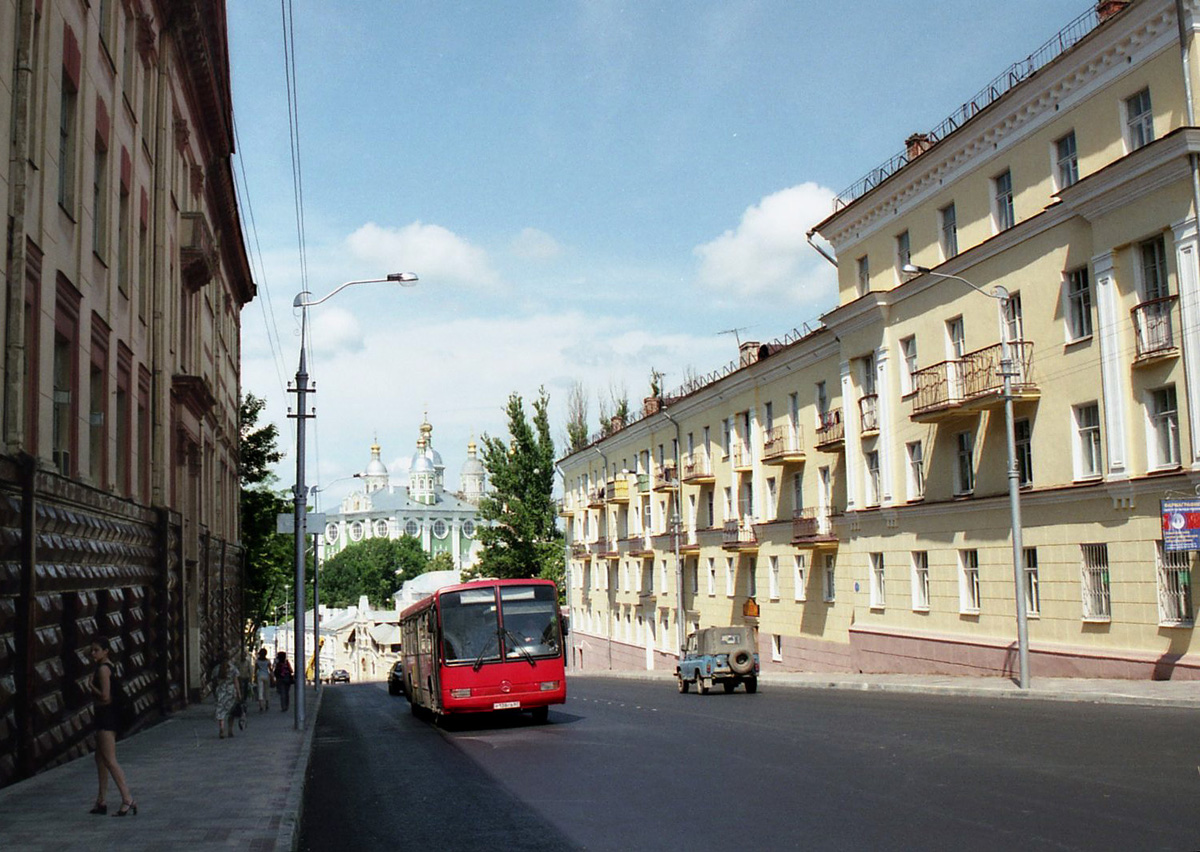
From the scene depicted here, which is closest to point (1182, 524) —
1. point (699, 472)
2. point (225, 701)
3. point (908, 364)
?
point (908, 364)

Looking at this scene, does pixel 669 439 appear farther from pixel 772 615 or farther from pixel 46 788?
pixel 46 788

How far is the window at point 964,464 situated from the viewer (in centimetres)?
3228

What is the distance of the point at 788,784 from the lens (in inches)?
486

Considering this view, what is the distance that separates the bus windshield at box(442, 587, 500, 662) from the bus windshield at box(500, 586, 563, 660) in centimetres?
22

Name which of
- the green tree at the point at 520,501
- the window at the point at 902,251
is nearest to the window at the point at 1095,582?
the window at the point at 902,251

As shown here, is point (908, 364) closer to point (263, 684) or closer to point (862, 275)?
point (862, 275)

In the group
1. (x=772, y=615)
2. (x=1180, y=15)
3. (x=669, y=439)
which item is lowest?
(x=772, y=615)

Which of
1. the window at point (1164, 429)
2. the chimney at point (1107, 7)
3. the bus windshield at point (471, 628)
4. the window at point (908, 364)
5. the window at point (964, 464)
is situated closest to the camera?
the bus windshield at point (471, 628)

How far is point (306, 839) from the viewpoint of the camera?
10523 mm

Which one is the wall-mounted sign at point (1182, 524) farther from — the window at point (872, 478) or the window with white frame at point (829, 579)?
the window with white frame at point (829, 579)

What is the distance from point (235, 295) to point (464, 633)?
99.4ft

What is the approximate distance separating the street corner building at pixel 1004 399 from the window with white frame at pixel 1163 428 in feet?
0.13

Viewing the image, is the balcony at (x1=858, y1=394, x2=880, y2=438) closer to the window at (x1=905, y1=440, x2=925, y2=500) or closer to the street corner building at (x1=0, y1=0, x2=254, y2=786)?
the window at (x1=905, y1=440, x2=925, y2=500)

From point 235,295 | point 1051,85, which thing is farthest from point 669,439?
point 1051,85
